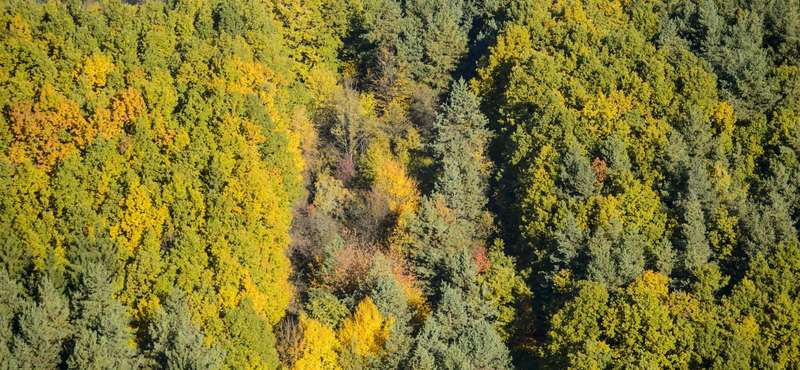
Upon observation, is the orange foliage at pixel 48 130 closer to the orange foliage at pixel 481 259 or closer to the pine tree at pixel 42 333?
the pine tree at pixel 42 333

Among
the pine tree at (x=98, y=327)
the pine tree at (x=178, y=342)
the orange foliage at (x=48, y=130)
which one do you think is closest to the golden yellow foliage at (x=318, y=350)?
the pine tree at (x=178, y=342)

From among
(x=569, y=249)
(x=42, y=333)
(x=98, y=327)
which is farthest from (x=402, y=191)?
(x=42, y=333)

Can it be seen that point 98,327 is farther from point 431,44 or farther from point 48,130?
point 431,44

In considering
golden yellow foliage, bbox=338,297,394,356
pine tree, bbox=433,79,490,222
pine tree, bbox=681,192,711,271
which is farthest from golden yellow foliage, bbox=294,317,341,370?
pine tree, bbox=681,192,711,271

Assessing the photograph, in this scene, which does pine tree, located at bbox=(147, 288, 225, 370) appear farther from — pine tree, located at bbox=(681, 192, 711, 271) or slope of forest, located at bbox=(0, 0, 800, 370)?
pine tree, located at bbox=(681, 192, 711, 271)

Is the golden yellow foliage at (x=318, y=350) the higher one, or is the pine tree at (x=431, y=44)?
the pine tree at (x=431, y=44)

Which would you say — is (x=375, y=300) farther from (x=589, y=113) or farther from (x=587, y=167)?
(x=589, y=113)
